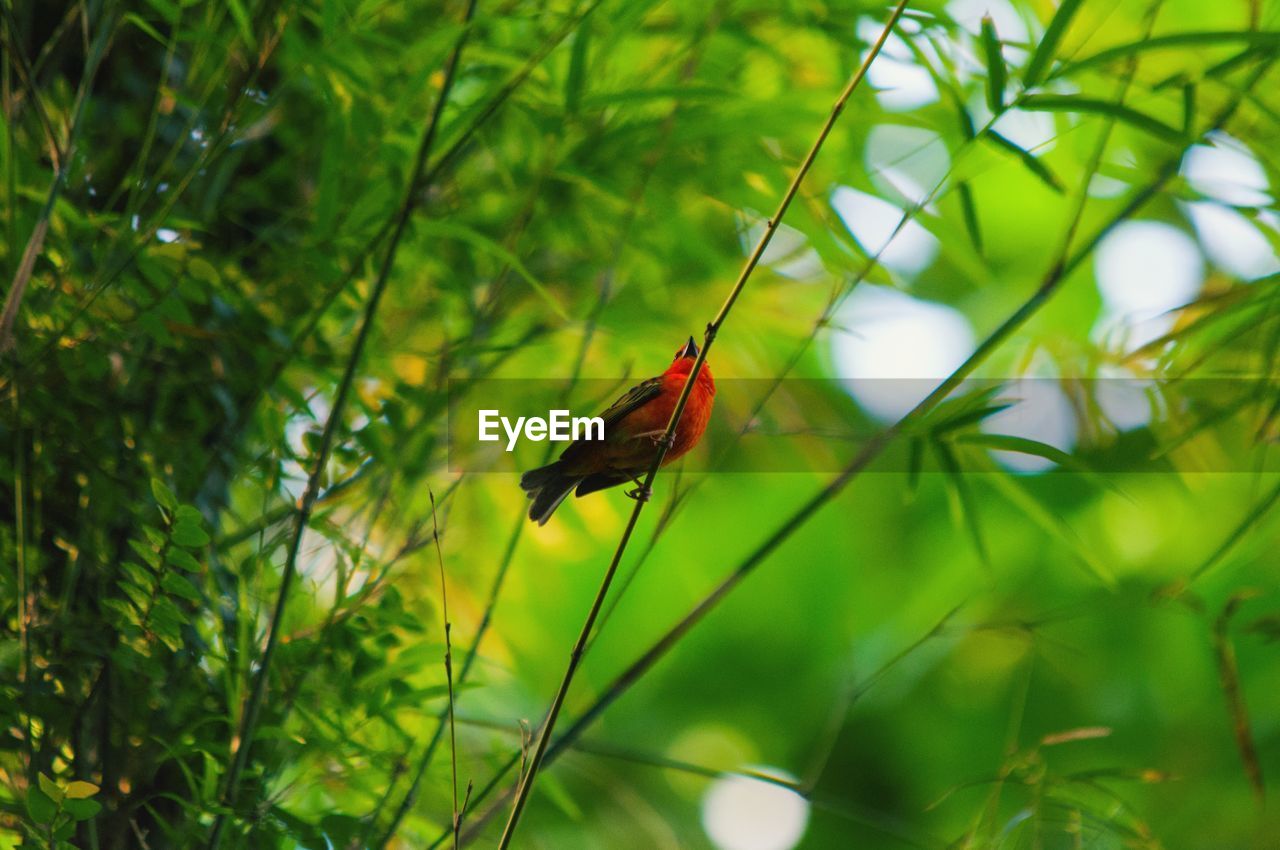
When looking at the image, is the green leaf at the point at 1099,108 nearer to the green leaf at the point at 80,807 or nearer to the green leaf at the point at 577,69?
the green leaf at the point at 577,69

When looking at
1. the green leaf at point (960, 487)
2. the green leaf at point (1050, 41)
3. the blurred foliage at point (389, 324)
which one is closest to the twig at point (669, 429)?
the blurred foliage at point (389, 324)

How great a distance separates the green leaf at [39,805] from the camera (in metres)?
0.70

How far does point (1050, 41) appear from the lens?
93 cm

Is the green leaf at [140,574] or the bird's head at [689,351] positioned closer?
the green leaf at [140,574]

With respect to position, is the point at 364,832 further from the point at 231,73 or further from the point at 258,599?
the point at 231,73

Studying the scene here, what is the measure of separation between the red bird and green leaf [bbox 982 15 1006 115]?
37cm

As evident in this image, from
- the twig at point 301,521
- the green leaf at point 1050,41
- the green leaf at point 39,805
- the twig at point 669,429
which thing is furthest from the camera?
the green leaf at point 1050,41

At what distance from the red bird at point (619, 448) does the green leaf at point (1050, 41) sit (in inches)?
15.5

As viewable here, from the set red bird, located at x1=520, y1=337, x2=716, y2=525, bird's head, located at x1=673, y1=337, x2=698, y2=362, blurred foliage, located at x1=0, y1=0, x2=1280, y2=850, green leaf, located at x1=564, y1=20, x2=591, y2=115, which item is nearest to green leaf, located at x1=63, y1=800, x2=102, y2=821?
blurred foliage, located at x1=0, y1=0, x2=1280, y2=850

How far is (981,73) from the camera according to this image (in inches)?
51.8

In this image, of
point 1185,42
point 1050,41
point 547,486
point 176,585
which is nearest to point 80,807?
point 176,585

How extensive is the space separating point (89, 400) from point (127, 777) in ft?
1.14

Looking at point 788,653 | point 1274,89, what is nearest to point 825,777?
point 788,653

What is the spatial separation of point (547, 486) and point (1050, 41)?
0.60m
